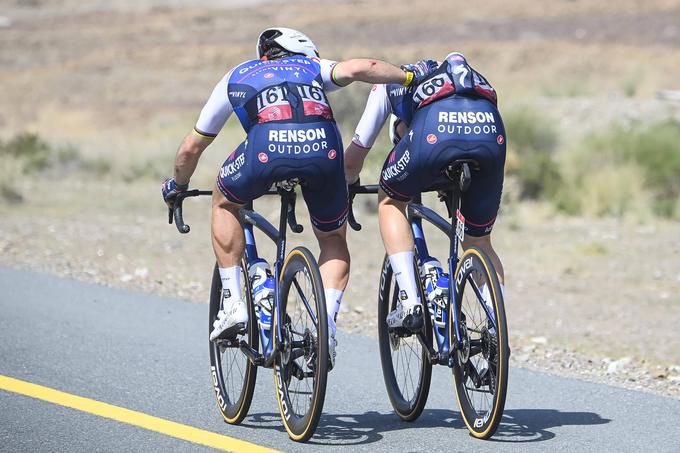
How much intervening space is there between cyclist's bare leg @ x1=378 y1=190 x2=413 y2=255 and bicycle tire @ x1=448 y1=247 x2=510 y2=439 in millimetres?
366

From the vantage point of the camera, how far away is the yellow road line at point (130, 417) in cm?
578

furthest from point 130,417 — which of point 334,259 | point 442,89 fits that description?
point 442,89

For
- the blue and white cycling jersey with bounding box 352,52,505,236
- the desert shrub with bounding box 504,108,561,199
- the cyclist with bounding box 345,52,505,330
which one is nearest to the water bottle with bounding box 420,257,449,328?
the cyclist with bounding box 345,52,505,330

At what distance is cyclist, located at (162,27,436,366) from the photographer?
5609mm

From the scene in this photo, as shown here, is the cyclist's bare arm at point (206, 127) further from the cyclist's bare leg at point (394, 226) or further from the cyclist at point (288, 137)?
the cyclist's bare leg at point (394, 226)

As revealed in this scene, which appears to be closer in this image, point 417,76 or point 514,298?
point 417,76

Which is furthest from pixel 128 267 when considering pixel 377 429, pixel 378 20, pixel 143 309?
pixel 378 20

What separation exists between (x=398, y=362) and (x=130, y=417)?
1.46 meters

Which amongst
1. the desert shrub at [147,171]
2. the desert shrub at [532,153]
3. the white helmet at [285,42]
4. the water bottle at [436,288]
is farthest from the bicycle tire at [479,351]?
the desert shrub at [147,171]

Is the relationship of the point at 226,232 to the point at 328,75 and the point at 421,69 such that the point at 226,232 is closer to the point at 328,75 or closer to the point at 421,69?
the point at 328,75

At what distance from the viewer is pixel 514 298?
12188 millimetres

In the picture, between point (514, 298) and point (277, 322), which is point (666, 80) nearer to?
point (514, 298)

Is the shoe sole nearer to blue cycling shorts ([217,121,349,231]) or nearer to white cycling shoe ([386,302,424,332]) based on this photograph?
blue cycling shorts ([217,121,349,231])

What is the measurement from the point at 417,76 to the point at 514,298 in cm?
678
